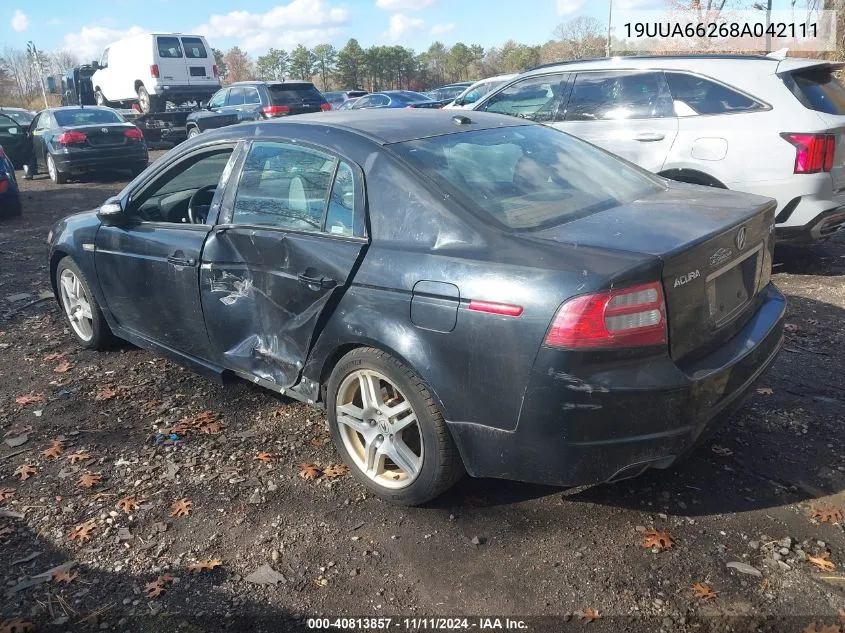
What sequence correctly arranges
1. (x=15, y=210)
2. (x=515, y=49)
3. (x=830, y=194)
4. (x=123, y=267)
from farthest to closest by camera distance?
(x=515, y=49) → (x=15, y=210) → (x=830, y=194) → (x=123, y=267)

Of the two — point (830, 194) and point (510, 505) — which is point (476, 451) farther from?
point (830, 194)

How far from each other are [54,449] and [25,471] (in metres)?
0.22

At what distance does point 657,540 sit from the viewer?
2.89 metres

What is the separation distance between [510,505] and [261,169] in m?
2.11

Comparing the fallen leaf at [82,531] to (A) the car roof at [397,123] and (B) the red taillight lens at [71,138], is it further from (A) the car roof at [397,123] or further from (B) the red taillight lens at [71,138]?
(B) the red taillight lens at [71,138]

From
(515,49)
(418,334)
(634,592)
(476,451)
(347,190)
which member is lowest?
(634,592)

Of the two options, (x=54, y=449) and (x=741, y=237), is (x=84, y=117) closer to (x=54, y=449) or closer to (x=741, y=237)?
(x=54, y=449)

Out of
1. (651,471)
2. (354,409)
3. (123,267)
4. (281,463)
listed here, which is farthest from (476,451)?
(123,267)

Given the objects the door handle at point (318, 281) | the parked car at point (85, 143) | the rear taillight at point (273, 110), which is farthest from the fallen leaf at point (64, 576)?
the rear taillight at point (273, 110)

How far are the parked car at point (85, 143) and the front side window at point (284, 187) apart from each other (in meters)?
12.1

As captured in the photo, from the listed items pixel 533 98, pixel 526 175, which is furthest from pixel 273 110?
pixel 526 175

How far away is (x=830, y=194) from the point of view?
18.9ft

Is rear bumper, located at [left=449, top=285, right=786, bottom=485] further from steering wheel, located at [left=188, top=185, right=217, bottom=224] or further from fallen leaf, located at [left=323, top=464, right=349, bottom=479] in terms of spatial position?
steering wheel, located at [left=188, top=185, right=217, bottom=224]

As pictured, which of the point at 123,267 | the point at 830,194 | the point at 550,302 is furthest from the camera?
the point at 830,194
